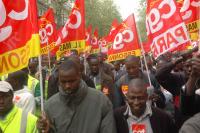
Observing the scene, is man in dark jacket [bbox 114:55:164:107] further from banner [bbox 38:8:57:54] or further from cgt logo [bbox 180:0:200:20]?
banner [bbox 38:8:57:54]

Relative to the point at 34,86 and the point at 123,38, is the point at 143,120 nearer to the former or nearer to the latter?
the point at 34,86

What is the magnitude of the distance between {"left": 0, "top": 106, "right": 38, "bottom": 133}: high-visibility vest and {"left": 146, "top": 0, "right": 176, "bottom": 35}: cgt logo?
97.8 inches

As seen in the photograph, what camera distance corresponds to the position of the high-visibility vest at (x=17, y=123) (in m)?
4.20

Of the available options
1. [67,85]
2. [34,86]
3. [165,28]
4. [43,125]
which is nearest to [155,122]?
[67,85]

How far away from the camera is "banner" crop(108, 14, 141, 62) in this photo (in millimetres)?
7996

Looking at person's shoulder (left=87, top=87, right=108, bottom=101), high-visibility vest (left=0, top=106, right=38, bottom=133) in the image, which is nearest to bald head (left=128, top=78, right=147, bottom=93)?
person's shoulder (left=87, top=87, right=108, bottom=101)

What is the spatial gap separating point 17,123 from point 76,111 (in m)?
0.63

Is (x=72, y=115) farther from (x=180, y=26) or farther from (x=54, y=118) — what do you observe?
(x=180, y=26)

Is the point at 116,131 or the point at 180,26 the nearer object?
the point at 116,131

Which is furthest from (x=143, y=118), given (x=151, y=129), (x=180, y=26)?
(x=180, y=26)

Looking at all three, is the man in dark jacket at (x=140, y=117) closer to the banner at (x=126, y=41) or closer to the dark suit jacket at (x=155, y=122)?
the dark suit jacket at (x=155, y=122)

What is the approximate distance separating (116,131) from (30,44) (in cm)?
122

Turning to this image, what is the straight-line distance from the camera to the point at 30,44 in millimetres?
4434

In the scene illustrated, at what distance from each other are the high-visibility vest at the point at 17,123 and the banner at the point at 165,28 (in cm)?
226
